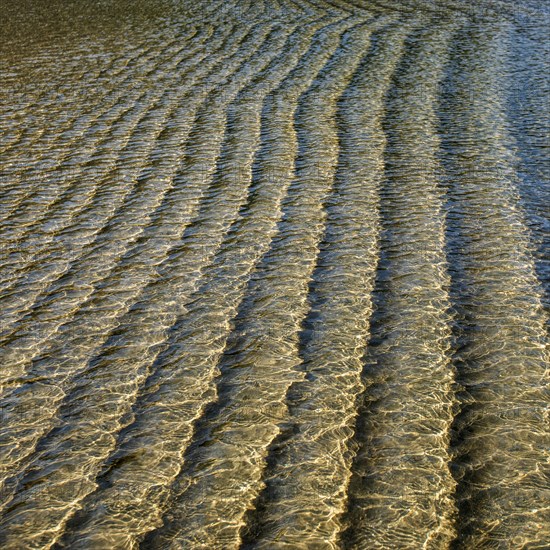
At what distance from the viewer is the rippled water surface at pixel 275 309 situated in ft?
3.62

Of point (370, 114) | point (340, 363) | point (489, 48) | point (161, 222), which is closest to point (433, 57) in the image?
point (489, 48)

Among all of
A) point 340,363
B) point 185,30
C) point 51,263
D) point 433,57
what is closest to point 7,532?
point 340,363

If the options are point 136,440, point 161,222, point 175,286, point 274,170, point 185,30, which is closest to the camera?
point 136,440

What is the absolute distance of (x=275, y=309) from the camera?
1.59m

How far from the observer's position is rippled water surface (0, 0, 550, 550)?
1.10 meters

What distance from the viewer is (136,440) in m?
1.22

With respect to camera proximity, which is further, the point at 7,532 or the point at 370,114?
the point at 370,114

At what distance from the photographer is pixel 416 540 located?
103 cm

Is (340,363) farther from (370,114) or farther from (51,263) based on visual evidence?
(370,114)

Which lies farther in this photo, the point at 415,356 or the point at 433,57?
the point at 433,57

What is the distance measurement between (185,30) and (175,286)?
8.68 feet

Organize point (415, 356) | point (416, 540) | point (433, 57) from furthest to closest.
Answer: point (433, 57)
point (415, 356)
point (416, 540)

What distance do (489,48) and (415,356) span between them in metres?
2.55

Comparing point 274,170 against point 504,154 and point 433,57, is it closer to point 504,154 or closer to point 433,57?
point 504,154
